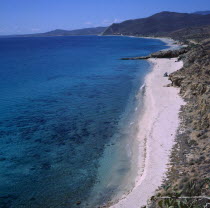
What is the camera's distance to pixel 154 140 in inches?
995

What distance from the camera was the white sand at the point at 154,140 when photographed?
1786 cm

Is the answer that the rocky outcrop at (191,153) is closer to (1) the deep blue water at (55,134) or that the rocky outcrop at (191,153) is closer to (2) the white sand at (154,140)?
(2) the white sand at (154,140)

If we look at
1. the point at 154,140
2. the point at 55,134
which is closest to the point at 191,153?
the point at 154,140

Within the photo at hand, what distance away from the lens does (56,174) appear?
69.8 ft

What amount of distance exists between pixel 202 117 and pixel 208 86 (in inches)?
312

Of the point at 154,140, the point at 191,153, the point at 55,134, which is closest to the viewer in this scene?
the point at 191,153

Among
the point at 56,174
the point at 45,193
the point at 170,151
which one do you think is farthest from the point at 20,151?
the point at 170,151

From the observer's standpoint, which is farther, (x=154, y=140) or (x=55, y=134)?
(x=55, y=134)

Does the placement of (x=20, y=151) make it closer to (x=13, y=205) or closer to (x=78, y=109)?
(x=13, y=205)

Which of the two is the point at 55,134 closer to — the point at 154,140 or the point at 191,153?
the point at 154,140

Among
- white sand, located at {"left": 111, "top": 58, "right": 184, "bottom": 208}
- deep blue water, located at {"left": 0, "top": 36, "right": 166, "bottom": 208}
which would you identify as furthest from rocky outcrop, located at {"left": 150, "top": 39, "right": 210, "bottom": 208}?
deep blue water, located at {"left": 0, "top": 36, "right": 166, "bottom": 208}

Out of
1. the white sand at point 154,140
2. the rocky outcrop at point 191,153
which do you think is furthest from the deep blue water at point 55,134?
the rocky outcrop at point 191,153

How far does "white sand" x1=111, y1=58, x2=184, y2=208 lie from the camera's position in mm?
17859

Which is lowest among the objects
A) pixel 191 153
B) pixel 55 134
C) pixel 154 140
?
pixel 55 134
